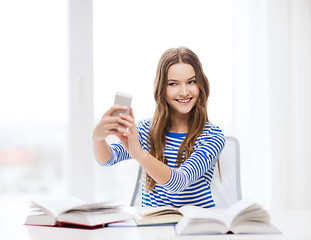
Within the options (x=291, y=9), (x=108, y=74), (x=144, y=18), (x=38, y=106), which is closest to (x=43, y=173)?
(x=38, y=106)

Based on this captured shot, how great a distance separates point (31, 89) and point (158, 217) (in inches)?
64.5

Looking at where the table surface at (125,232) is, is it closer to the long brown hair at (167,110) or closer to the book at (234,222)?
the book at (234,222)

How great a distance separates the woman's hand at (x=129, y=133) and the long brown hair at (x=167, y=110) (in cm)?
27

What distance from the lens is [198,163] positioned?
1.35 m

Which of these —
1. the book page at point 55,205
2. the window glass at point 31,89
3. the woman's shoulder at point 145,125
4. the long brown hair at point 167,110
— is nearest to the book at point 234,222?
the book page at point 55,205

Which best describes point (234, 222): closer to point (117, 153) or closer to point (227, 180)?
point (227, 180)

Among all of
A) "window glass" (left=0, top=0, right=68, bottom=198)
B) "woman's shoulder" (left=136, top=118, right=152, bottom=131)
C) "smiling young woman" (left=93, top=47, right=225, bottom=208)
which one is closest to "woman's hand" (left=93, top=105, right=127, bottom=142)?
"smiling young woman" (left=93, top=47, right=225, bottom=208)

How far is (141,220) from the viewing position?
3.45 feet

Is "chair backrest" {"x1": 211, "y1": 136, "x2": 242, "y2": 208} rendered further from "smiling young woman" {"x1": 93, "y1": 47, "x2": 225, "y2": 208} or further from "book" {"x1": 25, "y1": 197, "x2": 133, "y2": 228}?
"book" {"x1": 25, "y1": 197, "x2": 133, "y2": 228}

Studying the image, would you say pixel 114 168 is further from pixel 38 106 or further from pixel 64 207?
pixel 64 207

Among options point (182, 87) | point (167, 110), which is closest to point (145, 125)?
point (167, 110)

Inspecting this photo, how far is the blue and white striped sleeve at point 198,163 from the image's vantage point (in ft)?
4.17

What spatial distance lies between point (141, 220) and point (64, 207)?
0.23 m

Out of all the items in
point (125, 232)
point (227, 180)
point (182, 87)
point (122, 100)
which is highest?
point (182, 87)
